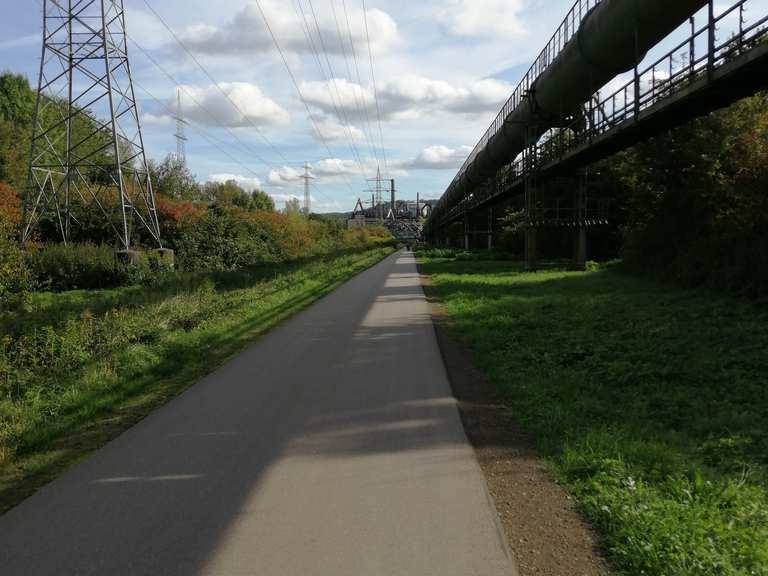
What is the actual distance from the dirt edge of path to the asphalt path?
0.13 metres

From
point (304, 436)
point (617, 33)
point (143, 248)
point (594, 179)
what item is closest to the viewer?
point (304, 436)

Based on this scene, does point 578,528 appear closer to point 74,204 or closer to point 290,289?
point 290,289

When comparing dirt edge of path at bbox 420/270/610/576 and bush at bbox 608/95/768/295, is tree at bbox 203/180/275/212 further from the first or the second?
dirt edge of path at bbox 420/270/610/576

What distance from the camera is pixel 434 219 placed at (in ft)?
322

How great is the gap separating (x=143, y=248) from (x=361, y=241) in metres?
50.9

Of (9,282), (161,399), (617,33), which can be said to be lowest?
(161,399)

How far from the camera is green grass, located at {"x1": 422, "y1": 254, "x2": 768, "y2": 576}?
3592 millimetres

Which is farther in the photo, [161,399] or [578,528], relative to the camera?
[161,399]

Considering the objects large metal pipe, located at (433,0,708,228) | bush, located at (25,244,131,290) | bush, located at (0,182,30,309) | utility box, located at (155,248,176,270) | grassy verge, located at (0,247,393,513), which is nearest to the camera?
grassy verge, located at (0,247,393,513)

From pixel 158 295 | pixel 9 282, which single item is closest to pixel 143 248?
pixel 158 295

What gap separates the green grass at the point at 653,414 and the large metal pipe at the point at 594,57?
6858mm

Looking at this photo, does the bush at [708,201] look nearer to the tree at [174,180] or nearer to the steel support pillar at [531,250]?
the steel support pillar at [531,250]

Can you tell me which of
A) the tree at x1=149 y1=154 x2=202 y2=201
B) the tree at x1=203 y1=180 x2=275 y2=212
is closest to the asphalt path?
the tree at x1=149 y1=154 x2=202 y2=201

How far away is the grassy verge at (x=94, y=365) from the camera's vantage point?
5.79 meters
